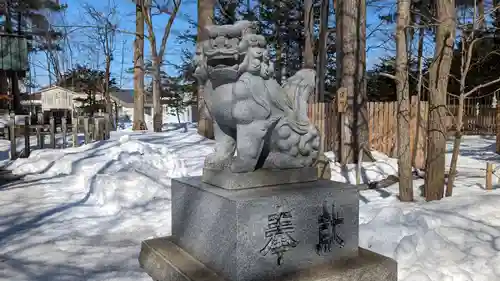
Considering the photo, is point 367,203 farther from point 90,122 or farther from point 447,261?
point 90,122

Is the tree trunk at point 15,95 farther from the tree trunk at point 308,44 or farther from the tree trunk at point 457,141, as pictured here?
the tree trunk at point 457,141

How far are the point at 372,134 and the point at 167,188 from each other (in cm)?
605

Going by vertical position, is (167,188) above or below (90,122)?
below

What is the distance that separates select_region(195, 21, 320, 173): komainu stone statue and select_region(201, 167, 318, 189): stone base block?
5cm

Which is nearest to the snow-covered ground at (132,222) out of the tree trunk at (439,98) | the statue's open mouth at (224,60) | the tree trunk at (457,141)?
the tree trunk at (457,141)

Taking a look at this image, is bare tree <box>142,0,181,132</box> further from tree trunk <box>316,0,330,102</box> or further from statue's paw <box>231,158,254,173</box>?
statue's paw <box>231,158,254,173</box>

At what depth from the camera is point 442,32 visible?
231 inches

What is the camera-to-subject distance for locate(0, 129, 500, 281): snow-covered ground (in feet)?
12.1

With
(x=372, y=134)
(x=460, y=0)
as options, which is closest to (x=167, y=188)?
(x=372, y=134)

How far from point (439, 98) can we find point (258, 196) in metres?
4.45

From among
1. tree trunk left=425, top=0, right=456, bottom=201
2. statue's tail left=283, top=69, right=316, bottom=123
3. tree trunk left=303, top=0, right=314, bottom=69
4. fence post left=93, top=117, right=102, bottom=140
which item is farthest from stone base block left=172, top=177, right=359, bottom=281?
tree trunk left=303, top=0, right=314, bottom=69

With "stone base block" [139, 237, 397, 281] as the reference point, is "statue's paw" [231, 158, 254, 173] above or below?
above

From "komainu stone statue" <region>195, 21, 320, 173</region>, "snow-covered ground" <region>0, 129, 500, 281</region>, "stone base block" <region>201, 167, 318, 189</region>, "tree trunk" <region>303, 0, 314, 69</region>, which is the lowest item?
"snow-covered ground" <region>0, 129, 500, 281</region>

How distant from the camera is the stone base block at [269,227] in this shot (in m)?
2.64
